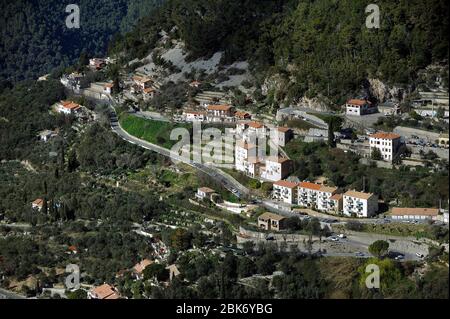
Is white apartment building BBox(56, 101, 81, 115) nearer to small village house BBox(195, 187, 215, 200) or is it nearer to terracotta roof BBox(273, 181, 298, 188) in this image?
small village house BBox(195, 187, 215, 200)

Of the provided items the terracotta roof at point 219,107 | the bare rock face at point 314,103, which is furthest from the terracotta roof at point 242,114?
the bare rock face at point 314,103

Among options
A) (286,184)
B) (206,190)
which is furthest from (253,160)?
(286,184)

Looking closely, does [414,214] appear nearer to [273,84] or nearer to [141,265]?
[141,265]

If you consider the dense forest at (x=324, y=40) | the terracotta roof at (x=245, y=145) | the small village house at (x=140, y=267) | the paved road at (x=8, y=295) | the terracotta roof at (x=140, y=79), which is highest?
the dense forest at (x=324, y=40)

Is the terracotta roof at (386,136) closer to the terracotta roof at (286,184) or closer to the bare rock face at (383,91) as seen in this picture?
the terracotta roof at (286,184)

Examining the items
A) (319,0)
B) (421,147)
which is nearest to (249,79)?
(319,0)
